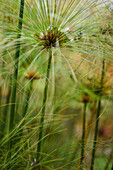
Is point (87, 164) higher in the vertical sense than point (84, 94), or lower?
lower

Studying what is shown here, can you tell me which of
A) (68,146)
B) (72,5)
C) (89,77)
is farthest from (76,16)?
(68,146)

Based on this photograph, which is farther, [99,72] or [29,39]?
[99,72]

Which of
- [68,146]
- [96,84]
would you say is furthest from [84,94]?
[68,146]

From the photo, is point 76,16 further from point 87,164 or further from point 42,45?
point 87,164

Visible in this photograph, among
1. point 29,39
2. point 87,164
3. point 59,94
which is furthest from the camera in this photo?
point 59,94

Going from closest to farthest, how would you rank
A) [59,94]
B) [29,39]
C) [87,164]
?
1. [29,39]
2. [87,164]
3. [59,94]

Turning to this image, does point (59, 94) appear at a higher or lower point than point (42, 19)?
lower

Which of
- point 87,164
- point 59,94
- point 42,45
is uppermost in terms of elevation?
point 42,45

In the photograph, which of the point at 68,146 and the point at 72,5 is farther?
the point at 68,146

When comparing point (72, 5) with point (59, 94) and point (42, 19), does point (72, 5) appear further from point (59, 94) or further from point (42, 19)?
point (59, 94)
